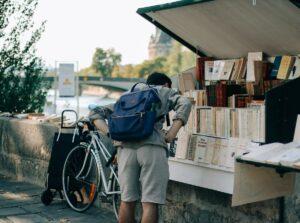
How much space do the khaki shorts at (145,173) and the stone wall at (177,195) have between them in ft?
2.60

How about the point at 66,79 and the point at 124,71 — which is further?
the point at 124,71

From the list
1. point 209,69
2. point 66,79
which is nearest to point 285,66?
point 209,69

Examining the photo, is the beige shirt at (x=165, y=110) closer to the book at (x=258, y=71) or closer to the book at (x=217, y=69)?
the book at (x=258, y=71)

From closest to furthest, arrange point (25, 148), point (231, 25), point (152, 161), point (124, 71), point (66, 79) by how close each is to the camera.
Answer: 1. point (152, 161)
2. point (231, 25)
3. point (25, 148)
4. point (66, 79)
5. point (124, 71)

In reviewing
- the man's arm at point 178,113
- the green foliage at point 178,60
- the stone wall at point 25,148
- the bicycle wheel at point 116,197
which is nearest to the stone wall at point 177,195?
the stone wall at point 25,148

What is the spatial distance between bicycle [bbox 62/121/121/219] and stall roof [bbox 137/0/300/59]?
1.31 meters

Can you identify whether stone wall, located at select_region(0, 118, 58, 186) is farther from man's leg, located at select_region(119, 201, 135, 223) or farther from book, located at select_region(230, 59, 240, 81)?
man's leg, located at select_region(119, 201, 135, 223)

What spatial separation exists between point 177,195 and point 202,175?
1.48 feet

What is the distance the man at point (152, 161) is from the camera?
4.02 meters

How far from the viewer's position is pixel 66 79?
1853 cm

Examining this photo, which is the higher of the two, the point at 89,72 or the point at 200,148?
the point at 89,72

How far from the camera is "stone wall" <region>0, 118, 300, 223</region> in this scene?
4.28 metres

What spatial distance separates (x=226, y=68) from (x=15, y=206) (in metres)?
2.76

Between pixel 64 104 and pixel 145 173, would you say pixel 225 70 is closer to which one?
pixel 145 173
